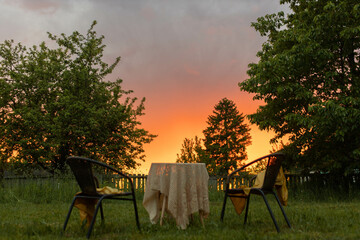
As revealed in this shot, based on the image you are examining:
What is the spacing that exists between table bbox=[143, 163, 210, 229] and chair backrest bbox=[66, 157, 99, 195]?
0.98 meters

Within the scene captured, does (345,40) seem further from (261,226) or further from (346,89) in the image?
(261,226)

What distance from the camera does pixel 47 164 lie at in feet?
72.4

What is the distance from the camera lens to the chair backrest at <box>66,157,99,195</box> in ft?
Answer: 13.4

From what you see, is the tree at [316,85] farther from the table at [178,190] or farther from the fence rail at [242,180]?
the table at [178,190]

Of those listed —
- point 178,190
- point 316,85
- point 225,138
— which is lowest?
point 178,190

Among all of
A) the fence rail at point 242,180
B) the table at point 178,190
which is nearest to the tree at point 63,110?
the fence rail at point 242,180

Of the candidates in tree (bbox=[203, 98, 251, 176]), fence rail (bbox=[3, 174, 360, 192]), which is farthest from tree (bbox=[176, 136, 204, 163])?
fence rail (bbox=[3, 174, 360, 192])

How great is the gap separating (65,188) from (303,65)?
30.9ft

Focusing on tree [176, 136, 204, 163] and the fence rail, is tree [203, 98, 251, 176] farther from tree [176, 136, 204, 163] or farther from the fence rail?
the fence rail

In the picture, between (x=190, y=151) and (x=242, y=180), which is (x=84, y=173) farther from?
(x=190, y=151)

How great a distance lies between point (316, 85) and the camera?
1249 cm

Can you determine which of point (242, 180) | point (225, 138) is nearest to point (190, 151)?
point (225, 138)

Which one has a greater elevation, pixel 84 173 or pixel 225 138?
pixel 225 138

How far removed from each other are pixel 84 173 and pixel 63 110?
59.5ft
